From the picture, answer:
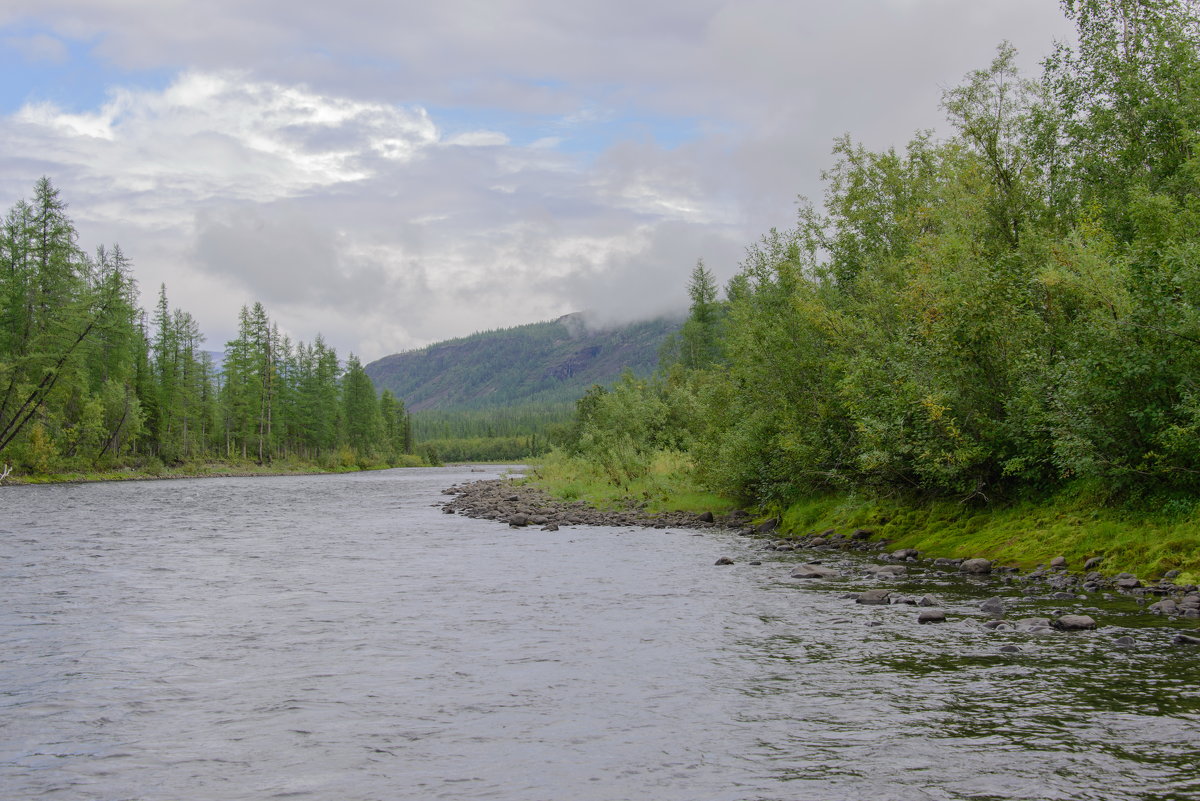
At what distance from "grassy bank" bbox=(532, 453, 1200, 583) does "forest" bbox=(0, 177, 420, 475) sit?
68.4 m

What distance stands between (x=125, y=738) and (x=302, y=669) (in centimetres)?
356

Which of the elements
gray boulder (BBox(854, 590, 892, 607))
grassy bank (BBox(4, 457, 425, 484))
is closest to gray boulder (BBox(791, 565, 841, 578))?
gray boulder (BBox(854, 590, 892, 607))

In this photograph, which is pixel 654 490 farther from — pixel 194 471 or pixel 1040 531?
pixel 194 471

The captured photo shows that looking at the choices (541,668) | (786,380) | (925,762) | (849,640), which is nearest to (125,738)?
(541,668)

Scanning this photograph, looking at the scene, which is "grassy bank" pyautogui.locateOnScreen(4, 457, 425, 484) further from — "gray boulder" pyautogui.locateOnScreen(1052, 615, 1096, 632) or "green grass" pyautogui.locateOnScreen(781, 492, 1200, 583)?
"gray boulder" pyautogui.locateOnScreen(1052, 615, 1096, 632)

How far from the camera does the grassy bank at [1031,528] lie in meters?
19.2

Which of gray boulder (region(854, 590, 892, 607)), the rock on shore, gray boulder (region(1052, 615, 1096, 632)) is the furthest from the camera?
the rock on shore

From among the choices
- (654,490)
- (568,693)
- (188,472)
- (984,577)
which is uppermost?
(188,472)

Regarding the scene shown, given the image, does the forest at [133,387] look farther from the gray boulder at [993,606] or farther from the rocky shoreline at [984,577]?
the gray boulder at [993,606]

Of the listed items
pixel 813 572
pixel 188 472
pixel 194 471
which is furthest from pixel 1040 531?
pixel 194 471

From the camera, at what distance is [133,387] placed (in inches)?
4092

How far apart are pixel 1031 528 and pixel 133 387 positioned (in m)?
106

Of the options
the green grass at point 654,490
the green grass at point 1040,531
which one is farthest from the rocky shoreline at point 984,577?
the green grass at point 654,490

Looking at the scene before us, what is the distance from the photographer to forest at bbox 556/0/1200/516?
20312 mm
